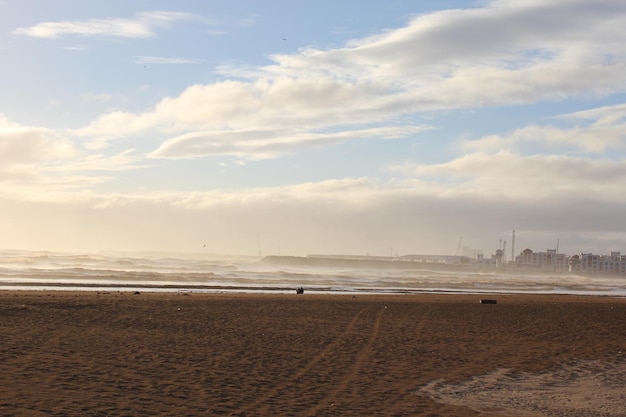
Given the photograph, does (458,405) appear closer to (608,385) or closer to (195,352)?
(608,385)

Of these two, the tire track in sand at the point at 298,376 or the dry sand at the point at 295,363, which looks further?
the dry sand at the point at 295,363

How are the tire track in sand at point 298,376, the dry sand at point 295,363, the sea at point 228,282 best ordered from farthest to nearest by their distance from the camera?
the sea at point 228,282
the dry sand at point 295,363
the tire track in sand at point 298,376

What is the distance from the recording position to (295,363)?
17859 mm

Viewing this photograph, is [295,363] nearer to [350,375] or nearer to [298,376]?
[298,376]

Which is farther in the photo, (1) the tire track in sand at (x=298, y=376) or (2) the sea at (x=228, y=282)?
(2) the sea at (x=228, y=282)

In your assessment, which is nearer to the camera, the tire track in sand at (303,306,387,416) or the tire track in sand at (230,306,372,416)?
the tire track in sand at (230,306,372,416)

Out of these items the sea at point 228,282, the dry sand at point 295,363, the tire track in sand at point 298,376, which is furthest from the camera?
the sea at point 228,282

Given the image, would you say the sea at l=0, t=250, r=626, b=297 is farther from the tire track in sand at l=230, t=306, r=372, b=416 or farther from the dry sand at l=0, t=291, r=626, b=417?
the tire track in sand at l=230, t=306, r=372, b=416

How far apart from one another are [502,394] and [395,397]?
8.93 feet

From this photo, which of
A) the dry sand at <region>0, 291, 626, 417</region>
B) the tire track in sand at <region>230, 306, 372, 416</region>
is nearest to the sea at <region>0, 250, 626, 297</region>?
the dry sand at <region>0, 291, 626, 417</region>

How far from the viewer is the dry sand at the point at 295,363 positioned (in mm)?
13055

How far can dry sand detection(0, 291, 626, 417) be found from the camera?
1305 centimetres

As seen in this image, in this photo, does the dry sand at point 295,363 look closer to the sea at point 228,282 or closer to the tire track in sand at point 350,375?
the tire track in sand at point 350,375

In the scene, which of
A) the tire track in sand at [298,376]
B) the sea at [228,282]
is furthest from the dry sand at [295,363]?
the sea at [228,282]
